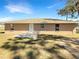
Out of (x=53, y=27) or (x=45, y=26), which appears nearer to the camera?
(x=53, y=27)

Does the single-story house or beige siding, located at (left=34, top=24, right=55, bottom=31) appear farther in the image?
beige siding, located at (left=34, top=24, right=55, bottom=31)

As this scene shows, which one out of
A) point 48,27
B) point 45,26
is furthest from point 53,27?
point 45,26

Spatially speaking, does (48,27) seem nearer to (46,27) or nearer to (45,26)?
(46,27)

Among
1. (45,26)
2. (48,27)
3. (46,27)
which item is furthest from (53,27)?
(45,26)

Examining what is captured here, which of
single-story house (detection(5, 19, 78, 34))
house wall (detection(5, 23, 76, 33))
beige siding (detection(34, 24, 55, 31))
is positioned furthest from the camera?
beige siding (detection(34, 24, 55, 31))

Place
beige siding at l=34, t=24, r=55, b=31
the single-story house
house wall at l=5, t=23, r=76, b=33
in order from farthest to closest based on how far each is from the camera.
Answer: beige siding at l=34, t=24, r=55, b=31 → house wall at l=5, t=23, r=76, b=33 → the single-story house

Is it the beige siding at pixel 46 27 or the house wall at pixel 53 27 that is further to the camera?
the beige siding at pixel 46 27

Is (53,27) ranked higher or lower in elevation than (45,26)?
lower

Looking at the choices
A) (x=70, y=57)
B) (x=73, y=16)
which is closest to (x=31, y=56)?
(x=70, y=57)

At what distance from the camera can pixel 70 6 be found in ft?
86.2

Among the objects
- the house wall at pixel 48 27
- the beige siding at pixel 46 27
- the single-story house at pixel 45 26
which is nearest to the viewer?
the single-story house at pixel 45 26

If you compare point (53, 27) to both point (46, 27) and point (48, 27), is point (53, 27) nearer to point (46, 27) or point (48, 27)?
point (48, 27)

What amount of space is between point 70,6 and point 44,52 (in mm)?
16772

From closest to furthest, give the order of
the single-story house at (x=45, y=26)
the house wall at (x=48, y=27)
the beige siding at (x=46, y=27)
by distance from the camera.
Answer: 1. the single-story house at (x=45, y=26)
2. the house wall at (x=48, y=27)
3. the beige siding at (x=46, y=27)
